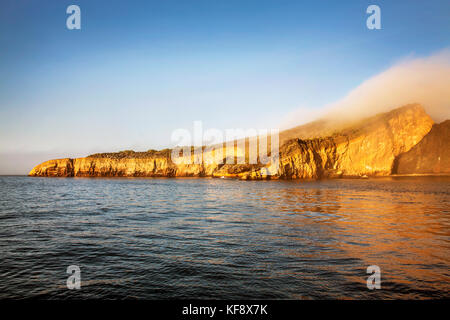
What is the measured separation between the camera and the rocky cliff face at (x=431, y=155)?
85438 millimetres

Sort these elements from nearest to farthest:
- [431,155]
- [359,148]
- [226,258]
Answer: [226,258]
[431,155]
[359,148]

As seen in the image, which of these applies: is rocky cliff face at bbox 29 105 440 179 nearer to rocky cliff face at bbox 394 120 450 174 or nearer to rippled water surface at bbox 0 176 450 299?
rocky cliff face at bbox 394 120 450 174

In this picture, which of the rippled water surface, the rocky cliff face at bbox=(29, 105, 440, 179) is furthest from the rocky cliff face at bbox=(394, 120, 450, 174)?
the rippled water surface

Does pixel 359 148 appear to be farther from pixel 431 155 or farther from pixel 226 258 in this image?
pixel 226 258

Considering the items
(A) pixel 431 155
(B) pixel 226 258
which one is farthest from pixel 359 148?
(B) pixel 226 258

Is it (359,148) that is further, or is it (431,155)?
(359,148)

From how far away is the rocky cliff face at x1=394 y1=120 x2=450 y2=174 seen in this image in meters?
85.4

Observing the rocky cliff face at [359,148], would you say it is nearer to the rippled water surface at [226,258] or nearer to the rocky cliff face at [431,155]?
the rocky cliff face at [431,155]

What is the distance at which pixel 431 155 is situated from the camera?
8581cm

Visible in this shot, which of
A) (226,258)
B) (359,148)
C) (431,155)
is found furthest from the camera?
(359,148)

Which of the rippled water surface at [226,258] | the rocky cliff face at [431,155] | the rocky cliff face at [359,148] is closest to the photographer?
the rippled water surface at [226,258]

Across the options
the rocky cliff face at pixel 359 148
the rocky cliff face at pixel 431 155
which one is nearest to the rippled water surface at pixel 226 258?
the rocky cliff face at pixel 359 148
